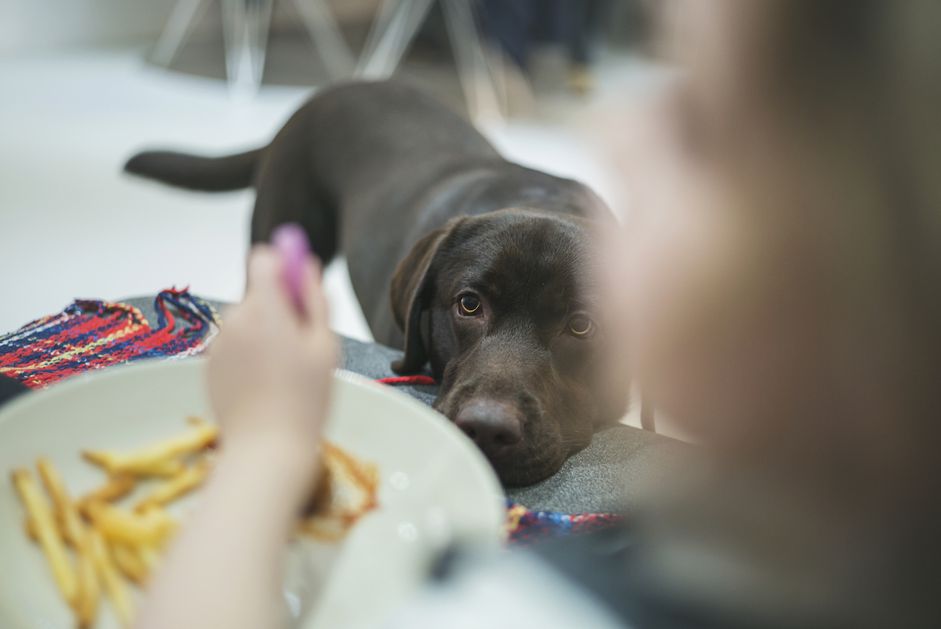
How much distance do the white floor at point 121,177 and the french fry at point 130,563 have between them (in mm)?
1007

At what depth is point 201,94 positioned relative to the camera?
208 inches

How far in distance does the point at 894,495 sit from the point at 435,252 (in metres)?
1.24

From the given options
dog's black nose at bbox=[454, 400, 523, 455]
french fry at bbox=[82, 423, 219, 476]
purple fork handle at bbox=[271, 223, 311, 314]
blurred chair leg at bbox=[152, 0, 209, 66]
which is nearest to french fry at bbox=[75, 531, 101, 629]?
french fry at bbox=[82, 423, 219, 476]

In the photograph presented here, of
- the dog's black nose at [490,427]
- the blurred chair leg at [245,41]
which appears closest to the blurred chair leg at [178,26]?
the blurred chair leg at [245,41]

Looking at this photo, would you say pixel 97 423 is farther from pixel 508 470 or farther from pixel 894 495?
pixel 894 495

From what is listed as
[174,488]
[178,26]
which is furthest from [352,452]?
[178,26]

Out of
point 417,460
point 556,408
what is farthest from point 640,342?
point 556,408

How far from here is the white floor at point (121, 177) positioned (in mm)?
2887

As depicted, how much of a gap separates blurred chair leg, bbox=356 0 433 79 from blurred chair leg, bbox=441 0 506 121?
0.22 meters

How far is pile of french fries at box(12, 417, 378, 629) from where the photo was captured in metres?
0.77

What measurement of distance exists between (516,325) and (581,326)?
0.12m

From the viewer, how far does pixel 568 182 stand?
2.10m

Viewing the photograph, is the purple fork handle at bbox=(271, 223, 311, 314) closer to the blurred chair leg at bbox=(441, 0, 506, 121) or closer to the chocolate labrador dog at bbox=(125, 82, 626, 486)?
the chocolate labrador dog at bbox=(125, 82, 626, 486)

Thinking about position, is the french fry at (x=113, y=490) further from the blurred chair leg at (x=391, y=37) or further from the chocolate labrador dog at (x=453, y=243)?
the blurred chair leg at (x=391, y=37)
